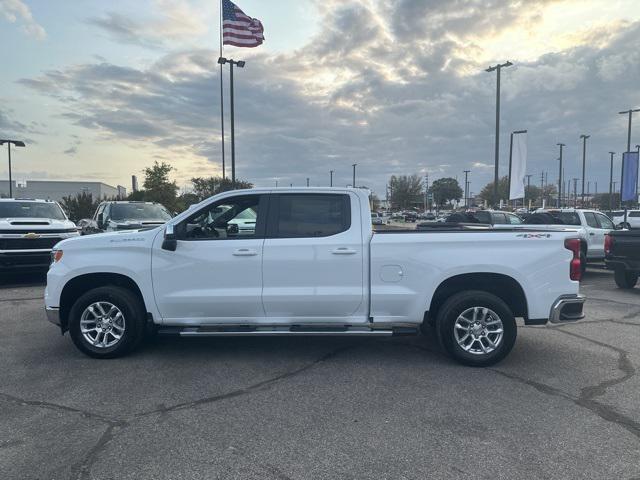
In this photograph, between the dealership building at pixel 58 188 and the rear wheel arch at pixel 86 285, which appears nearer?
the rear wheel arch at pixel 86 285

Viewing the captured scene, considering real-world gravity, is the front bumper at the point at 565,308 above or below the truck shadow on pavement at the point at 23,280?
above

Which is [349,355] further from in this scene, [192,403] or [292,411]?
[192,403]

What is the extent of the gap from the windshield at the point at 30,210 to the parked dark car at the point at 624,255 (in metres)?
12.8

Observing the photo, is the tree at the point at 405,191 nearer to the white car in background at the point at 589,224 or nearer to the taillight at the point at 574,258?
the white car in background at the point at 589,224

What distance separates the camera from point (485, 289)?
5379 mm

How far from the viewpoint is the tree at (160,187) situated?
38812 mm

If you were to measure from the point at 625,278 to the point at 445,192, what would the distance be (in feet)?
371

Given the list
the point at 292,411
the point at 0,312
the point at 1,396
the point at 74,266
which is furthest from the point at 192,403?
the point at 0,312

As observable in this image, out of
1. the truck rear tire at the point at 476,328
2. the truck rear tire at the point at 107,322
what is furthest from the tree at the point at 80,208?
the truck rear tire at the point at 476,328

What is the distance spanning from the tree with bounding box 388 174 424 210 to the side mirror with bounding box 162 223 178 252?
9886 cm

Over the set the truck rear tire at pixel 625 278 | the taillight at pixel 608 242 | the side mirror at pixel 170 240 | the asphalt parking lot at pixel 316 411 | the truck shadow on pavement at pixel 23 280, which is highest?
the side mirror at pixel 170 240

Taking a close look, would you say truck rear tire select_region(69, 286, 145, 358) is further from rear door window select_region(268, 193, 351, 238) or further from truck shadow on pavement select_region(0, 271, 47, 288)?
truck shadow on pavement select_region(0, 271, 47, 288)

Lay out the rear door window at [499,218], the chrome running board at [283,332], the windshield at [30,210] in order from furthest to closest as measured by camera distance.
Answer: the rear door window at [499,218] → the windshield at [30,210] → the chrome running board at [283,332]

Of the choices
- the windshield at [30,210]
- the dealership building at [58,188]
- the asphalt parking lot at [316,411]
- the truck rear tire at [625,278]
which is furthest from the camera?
the dealership building at [58,188]
